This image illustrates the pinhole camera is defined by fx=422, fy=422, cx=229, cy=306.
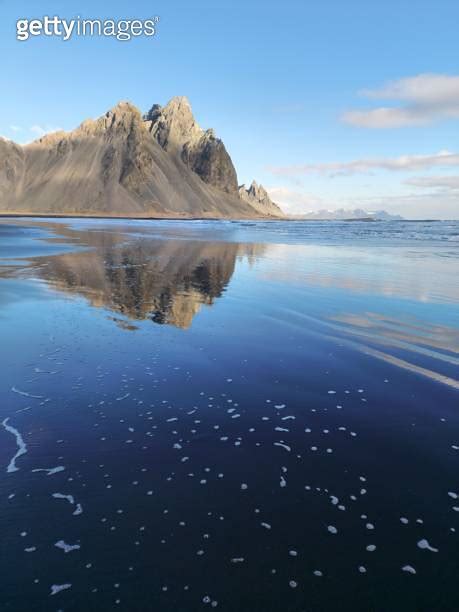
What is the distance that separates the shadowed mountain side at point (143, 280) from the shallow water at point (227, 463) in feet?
3.79

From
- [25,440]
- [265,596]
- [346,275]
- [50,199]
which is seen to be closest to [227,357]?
[25,440]

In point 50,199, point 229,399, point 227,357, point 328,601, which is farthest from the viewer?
point 50,199

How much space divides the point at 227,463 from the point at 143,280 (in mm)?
14707

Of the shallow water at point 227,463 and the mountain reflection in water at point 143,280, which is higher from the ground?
the shallow water at point 227,463

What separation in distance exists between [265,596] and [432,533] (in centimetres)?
200

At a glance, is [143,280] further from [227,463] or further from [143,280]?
[227,463]

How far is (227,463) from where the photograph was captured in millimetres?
5598

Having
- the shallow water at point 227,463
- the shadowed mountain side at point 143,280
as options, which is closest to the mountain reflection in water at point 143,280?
the shadowed mountain side at point 143,280

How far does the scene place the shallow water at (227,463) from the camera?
3820mm

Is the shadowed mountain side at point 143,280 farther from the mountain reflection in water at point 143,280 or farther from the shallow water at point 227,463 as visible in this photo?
the shallow water at point 227,463

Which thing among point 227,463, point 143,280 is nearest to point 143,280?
point 143,280

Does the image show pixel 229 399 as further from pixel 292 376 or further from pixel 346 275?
pixel 346 275

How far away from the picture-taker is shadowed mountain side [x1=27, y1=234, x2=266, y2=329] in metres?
14.0

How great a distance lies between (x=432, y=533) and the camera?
4.47 metres
